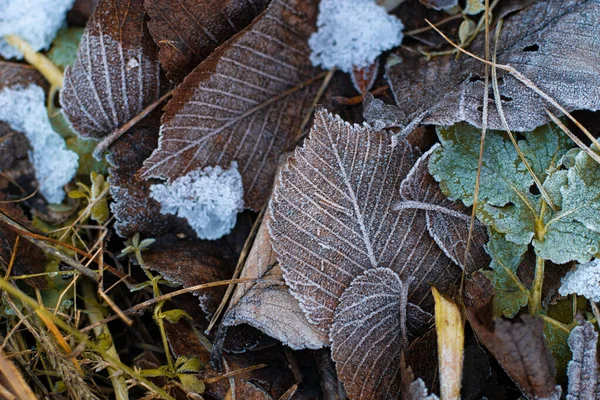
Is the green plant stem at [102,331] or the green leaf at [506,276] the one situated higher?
the green plant stem at [102,331]

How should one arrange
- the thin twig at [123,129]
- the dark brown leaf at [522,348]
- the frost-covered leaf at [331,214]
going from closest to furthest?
the dark brown leaf at [522,348]
the frost-covered leaf at [331,214]
the thin twig at [123,129]

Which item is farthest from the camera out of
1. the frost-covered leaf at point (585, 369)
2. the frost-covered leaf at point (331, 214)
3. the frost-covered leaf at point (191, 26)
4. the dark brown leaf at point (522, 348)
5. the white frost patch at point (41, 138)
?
the white frost patch at point (41, 138)

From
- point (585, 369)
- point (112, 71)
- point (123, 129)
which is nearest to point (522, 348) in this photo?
point (585, 369)

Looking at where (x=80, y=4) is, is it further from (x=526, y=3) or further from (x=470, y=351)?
(x=470, y=351)

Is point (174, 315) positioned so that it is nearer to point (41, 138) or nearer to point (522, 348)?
point (41, 138)

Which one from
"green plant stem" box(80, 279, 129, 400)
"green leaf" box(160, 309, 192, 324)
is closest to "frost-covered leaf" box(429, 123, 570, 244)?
"green leaf" box(160, 309, 192, 324)

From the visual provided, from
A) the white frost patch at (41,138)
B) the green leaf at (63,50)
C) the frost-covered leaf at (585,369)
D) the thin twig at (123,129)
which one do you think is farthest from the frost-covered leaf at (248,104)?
the frost-covered leaf at (585,369)

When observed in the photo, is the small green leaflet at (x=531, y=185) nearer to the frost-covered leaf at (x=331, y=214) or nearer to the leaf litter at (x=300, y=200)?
the leaf litter at (x=300, y=200)
